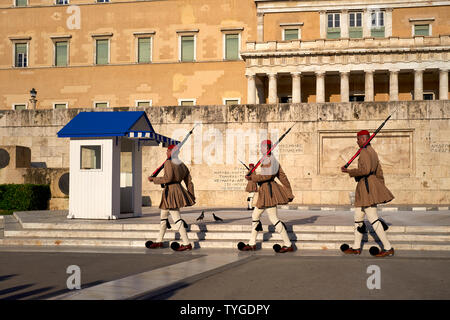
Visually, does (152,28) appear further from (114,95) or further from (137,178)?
(137,178)

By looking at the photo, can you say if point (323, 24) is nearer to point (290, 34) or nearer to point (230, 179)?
point (290, 34)

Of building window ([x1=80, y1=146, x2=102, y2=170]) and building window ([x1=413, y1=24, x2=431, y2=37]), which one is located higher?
building window ([x1=413, y1=24, x2=431, y2=37])

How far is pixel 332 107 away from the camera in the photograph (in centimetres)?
2266

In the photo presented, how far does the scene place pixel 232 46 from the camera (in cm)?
4750

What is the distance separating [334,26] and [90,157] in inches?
1428

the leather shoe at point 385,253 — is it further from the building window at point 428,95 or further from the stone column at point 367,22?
the building window at point 428,95

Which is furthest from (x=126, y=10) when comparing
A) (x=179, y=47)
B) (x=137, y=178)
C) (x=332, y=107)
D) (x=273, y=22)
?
(x=137, y=178)

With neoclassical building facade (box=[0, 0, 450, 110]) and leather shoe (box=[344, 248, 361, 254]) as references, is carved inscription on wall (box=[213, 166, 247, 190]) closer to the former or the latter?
leather shoe (box=[344, 248, 361, 254])

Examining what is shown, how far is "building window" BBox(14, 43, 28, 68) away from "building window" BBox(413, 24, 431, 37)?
3542 cm

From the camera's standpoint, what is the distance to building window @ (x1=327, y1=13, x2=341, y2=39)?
4691 centimetres

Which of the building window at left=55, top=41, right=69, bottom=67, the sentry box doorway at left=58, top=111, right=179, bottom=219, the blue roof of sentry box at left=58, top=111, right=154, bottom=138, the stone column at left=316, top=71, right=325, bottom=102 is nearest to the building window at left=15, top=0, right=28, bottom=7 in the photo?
the building window at left=55, top=41, right=69, bottom=67

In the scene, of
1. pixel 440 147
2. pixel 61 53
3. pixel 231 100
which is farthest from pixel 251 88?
pixel 440 147

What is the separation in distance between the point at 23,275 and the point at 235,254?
4123 mm
